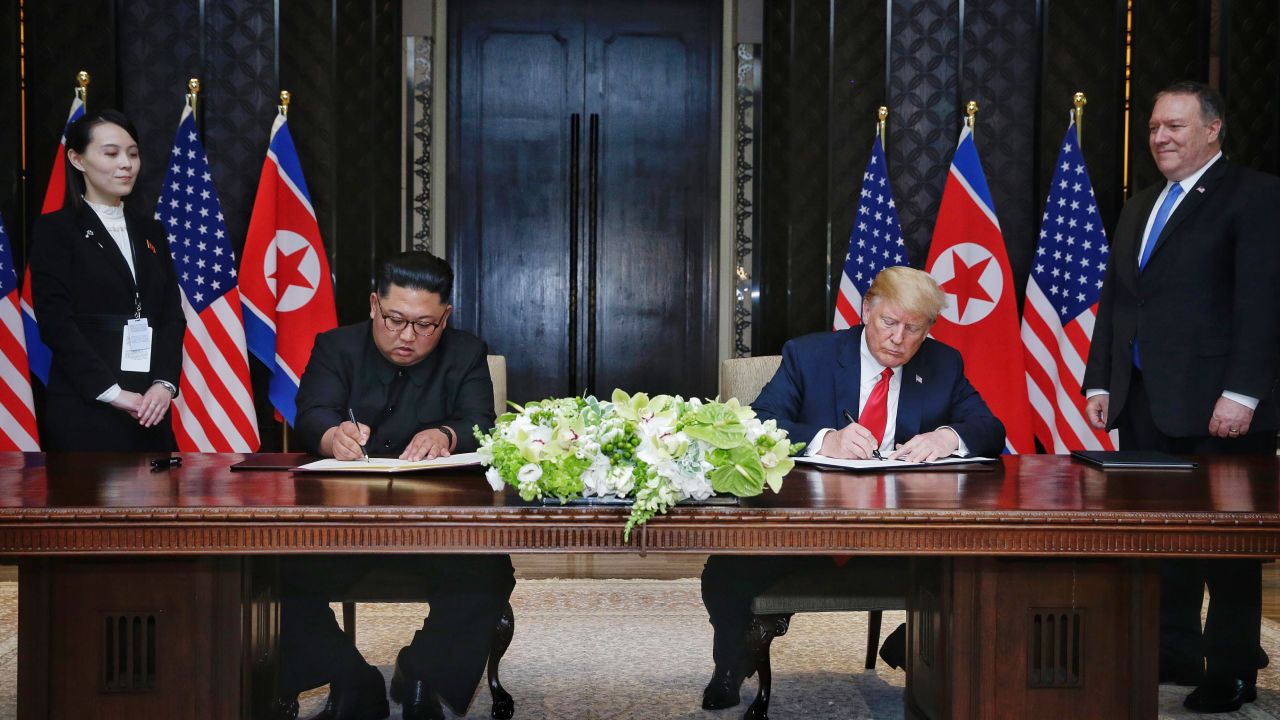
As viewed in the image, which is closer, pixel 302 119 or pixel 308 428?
pixel 308 428

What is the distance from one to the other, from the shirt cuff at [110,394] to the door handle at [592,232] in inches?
122

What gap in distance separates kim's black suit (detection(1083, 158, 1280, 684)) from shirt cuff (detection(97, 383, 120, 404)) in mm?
2835

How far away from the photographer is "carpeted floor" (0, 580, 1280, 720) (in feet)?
8.71

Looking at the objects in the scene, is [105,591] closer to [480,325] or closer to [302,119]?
[302,119]

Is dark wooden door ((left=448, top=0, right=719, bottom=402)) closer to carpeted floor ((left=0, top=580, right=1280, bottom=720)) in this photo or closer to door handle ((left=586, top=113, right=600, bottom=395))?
door handle ((left=586, top=113, right=600, bottom=395))

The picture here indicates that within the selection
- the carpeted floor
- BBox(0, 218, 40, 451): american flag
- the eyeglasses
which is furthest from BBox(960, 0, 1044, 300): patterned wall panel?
BBox(0, 218, 40, 451): american flag

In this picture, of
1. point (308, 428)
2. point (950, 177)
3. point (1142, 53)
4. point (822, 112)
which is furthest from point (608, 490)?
point (1142, 53)

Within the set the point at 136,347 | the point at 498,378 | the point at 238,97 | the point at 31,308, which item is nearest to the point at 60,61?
the point at 238,97

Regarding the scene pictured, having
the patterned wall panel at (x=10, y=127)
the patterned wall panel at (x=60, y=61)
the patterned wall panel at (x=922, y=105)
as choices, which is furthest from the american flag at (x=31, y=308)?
the patterned wall panel at (x=922, y=105)

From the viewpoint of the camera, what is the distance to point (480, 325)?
19.4 feet

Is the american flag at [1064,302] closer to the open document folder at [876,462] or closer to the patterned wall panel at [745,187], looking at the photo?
the patterned wall panel at [745,187]

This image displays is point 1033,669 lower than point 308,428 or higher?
lower

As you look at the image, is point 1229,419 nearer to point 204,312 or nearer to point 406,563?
point 406,563

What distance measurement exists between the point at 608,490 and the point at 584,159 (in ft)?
14.3
